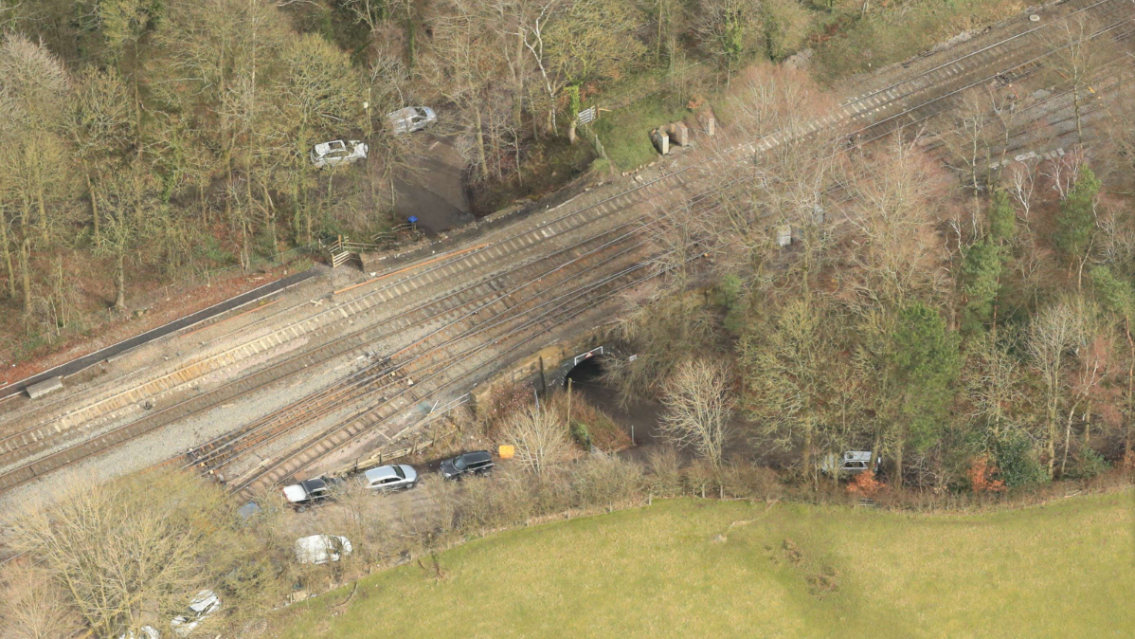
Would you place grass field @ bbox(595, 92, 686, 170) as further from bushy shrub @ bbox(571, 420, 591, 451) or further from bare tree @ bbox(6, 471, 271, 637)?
bare tree @ bbox(6, 471, 271, 637)

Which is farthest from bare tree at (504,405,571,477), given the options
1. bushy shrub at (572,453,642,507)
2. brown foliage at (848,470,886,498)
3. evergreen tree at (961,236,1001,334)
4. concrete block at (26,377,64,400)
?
concrete block at (26,377,64,400)

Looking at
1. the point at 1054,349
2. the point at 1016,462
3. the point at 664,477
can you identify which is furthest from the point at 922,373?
the point at 664,477

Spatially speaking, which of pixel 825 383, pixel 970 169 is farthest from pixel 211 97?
pixel 970 169

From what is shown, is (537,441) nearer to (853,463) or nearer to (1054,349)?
(853,463)

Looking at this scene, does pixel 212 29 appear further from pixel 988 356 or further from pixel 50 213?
pixel 988 356

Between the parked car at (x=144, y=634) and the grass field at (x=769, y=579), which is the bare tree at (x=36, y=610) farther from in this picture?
the grass field at (x=769, y=579)

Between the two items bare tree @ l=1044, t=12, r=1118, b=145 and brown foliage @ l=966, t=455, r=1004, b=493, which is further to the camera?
bare tree @ l=1044, t=12, r=1118, b=145
